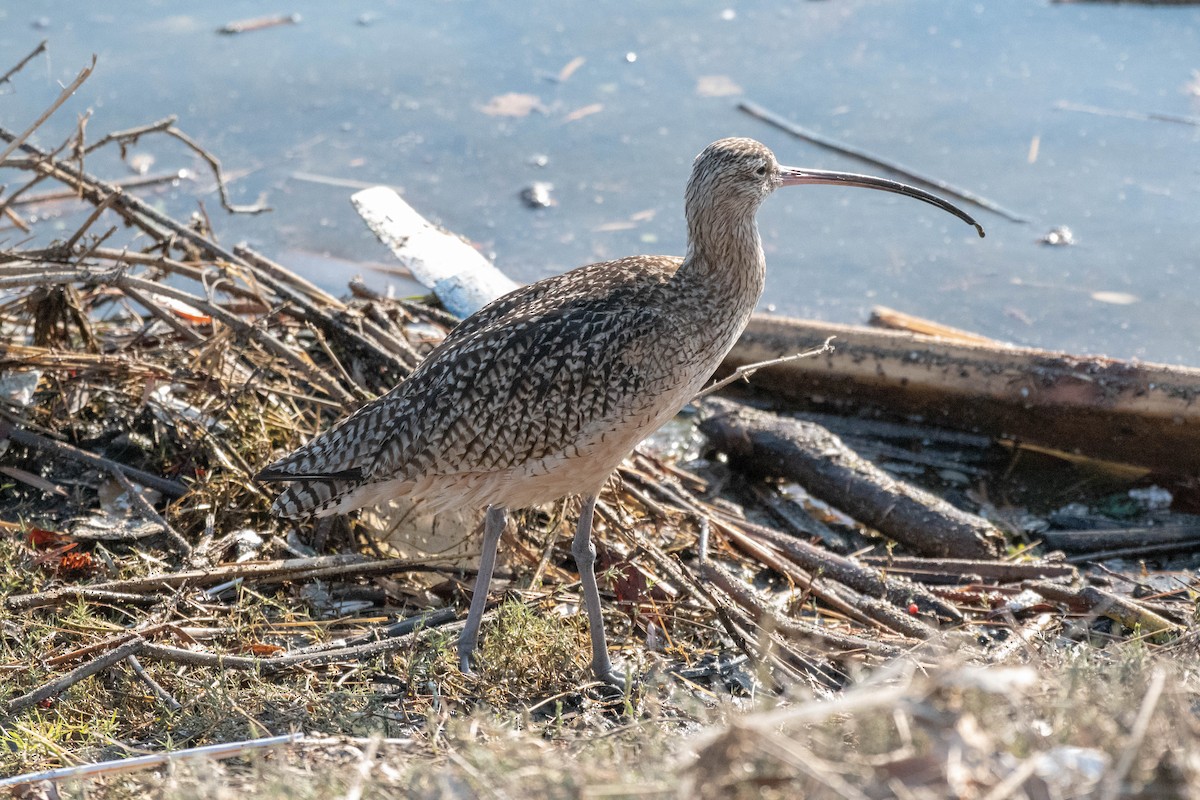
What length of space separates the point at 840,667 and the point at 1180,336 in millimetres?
3917

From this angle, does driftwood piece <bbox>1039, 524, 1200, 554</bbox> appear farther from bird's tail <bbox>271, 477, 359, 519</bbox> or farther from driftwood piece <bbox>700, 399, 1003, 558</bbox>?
bird's tail <bbox>271, 477, 359, 519</bbox>

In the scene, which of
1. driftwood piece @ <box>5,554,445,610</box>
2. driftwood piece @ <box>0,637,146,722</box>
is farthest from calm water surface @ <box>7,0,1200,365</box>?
driftwood piece @ <box>0,637,146,722</box>

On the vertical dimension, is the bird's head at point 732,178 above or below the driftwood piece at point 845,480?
above

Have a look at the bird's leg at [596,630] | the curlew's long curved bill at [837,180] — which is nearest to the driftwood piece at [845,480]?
the curlew's long curved bill at [837,180]

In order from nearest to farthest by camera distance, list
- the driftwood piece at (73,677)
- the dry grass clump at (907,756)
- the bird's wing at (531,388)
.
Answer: the dry grass clump at (907,756) → the driftwood piece at (73,677) → the bird's wing at (531,388)

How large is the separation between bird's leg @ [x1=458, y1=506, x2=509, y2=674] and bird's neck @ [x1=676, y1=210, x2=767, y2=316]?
106 cm

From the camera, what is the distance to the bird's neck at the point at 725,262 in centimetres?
417

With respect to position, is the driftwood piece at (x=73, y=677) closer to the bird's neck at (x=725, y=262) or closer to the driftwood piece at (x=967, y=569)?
the bird's neck at (x=725, y=262)

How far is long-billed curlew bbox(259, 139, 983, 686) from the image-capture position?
3.94 meters

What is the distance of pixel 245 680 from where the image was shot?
3.98 m

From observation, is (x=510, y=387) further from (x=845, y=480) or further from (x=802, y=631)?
(x=845, y=480)

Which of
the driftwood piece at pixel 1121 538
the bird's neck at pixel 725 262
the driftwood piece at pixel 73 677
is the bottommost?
the driftwood piece at pixel 1121 538

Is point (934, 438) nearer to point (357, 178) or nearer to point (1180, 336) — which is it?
point (1180, 336)

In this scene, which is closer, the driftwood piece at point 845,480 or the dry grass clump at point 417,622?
the dry grass clump at point 417,622
